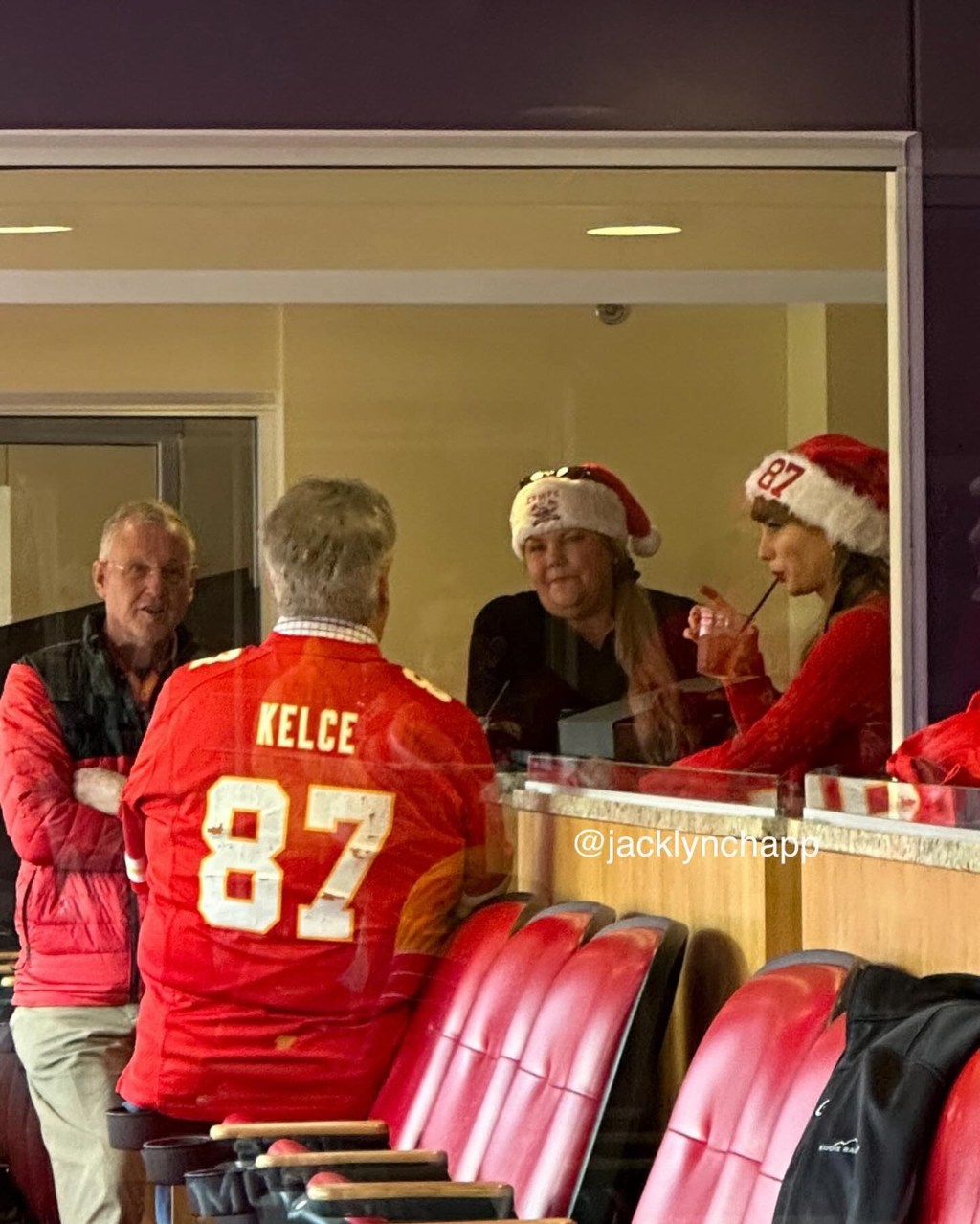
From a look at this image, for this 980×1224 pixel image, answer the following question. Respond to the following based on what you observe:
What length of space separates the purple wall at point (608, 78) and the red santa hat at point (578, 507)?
0.44 m

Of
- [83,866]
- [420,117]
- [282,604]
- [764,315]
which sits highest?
[420,117]

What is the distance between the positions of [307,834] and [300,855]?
3 cm

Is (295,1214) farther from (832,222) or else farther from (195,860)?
(832,222)

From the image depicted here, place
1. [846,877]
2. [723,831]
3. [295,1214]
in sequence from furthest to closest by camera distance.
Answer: [723,831], [295,1214], [846,877]

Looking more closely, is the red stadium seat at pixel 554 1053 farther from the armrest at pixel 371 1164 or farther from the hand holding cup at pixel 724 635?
the hand holding cup at pixel 724 635

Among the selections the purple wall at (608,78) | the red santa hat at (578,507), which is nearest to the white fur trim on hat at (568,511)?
the red santa hat at (578,507)

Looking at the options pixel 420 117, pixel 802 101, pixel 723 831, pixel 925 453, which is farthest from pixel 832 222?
pixel 723 831

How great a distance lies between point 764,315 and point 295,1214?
1.35 metres

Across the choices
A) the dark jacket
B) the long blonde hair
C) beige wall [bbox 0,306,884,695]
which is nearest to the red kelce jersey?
beige wall [bbox 0,306,884,695]

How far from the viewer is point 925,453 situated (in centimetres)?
279

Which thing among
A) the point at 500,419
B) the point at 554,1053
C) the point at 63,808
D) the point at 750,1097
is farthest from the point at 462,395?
the point at 750,1097

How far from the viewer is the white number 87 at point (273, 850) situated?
2.73 meters

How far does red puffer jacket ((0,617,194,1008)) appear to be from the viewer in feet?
8.93

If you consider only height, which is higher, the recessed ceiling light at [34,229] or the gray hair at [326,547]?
the recessed ceiling light at [34,229]
